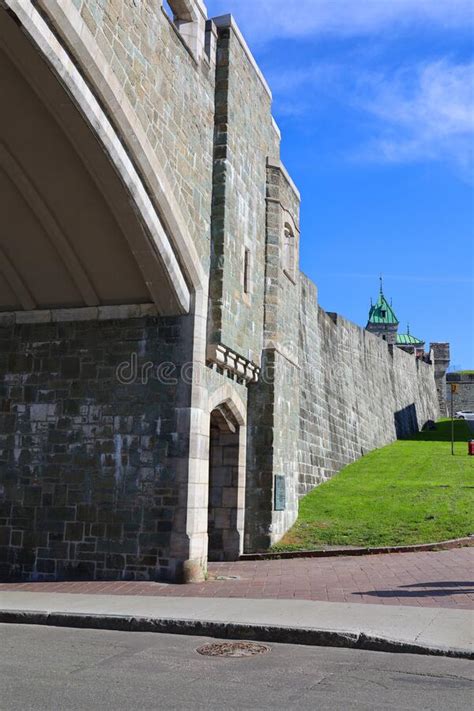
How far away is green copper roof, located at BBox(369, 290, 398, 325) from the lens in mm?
98125

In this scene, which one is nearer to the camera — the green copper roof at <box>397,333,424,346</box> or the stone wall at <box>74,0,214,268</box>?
the stone wall at <box>74,0,214,268</box>

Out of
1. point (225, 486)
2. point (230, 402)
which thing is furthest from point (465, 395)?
point (230, 402)

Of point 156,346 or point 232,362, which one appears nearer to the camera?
point 156,346

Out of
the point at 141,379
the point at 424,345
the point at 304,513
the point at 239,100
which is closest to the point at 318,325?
the point at 304,513

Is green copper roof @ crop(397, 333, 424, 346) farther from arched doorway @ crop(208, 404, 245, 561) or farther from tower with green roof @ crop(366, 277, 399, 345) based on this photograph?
arched doorway @ crop(208, 404, 245, 561)

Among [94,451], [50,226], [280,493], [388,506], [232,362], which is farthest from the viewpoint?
[388,506]

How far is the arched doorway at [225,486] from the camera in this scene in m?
14.0

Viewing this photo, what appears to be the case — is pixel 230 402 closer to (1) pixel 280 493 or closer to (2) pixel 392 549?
(1) pixel 280 493

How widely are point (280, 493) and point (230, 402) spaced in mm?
2259

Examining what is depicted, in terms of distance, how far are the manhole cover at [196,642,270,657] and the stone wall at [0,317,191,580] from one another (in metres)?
4.51

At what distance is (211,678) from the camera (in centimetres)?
524

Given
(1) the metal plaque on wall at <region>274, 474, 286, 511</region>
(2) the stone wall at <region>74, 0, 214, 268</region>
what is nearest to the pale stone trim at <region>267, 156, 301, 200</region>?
(2) the stone wall at <region>74, 0, 214, 268</region>

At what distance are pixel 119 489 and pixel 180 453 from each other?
3.76 ft

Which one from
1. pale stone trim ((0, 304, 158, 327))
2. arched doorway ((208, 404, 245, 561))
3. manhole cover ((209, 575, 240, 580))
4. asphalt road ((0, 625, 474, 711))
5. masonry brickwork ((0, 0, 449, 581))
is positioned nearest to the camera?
asphalt road ((0, 625, 474, 711))
